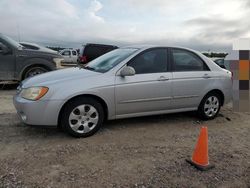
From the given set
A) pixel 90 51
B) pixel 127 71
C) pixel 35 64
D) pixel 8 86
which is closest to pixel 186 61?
pixel 127 71

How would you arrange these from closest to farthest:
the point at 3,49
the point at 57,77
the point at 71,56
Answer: the point at 57,77 → the point at 3,49 → the point at 71,56

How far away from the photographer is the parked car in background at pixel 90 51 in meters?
17.9

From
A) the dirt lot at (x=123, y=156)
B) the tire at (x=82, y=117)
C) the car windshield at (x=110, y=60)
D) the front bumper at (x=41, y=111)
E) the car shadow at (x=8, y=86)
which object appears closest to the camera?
the dirt lot at (x=123, y=156)

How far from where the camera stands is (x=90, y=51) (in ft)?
60.7

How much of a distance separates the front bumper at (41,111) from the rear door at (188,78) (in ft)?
7.49

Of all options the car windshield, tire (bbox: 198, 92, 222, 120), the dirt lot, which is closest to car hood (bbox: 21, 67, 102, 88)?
the car windshield

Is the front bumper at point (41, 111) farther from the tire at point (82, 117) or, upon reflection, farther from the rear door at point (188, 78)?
the rear door at point (188, 78)

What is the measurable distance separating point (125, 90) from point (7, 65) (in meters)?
5.45

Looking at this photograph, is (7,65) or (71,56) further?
(71,56)

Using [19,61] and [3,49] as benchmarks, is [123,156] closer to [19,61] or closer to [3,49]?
[19,61]

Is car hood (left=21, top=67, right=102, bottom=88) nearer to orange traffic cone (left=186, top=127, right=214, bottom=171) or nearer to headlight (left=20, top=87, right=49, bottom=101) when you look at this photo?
headlight (left=20, top=87, right=49, bottom=101)

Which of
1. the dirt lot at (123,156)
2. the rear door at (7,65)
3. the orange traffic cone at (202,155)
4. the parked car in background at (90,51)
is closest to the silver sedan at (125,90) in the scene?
the dirt lot at (123,156)

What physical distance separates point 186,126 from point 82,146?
2242 millimetres

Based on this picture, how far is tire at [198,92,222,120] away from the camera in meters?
5.66
